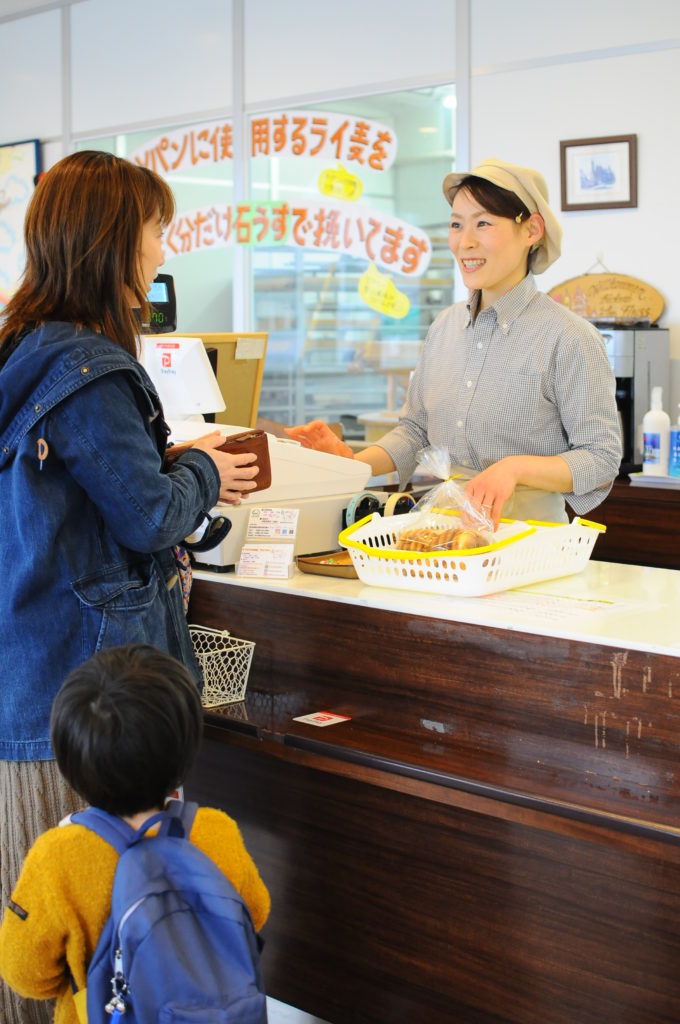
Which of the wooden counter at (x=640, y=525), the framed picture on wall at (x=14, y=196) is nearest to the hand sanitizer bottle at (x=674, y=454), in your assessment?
the wooden counter at (x=640, y=525)

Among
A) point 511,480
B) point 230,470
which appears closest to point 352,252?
point 511,480

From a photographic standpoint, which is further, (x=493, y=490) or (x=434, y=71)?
(x=434, y=71)

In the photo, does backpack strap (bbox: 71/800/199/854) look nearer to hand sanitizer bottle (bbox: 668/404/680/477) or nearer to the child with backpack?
the child with backpack

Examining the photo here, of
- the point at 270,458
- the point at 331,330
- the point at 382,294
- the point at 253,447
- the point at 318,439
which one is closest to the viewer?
the point at 253,447

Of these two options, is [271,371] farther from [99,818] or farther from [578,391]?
[99,818]

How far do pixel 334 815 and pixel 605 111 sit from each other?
3.41 m

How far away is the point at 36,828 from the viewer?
5.60 ft

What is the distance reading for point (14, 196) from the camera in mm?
7344

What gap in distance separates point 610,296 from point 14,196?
171 inches

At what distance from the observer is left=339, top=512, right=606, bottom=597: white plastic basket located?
2.04 m

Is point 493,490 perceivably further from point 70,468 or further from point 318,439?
point 70,468

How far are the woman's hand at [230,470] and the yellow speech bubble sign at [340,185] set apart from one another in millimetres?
3914

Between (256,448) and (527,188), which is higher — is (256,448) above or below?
below

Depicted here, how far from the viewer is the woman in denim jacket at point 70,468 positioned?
1.64m
